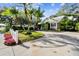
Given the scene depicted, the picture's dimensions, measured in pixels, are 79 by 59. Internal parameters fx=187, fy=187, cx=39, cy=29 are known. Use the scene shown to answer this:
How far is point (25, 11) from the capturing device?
6.61ft

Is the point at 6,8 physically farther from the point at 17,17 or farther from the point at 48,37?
the point at 48,37

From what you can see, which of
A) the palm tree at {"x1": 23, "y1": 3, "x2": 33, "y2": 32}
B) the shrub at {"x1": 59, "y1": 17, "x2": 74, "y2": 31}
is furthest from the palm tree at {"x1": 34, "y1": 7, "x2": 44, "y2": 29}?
the shrub at {"x1": 59, "y1": 17, "x2": 74, "y2": 31}

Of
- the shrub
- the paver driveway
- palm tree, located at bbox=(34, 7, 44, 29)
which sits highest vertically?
palm tree, located at bbox=(34, 7, 44, 29)

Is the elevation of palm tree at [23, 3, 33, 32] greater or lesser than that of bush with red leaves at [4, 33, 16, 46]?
greater

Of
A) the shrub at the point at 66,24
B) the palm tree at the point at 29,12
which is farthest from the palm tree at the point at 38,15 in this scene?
the shrub at the point at 66,24

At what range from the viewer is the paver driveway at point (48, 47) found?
1971 millimetres

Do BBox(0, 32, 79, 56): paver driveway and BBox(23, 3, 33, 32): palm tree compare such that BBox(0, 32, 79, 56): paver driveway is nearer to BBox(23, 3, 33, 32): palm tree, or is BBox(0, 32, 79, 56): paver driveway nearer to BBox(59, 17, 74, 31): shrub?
BBox(59, 17, 74, 31): shrub

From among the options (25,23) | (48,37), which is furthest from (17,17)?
(48,37)

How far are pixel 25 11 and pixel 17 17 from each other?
0.11m

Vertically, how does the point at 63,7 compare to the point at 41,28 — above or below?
above

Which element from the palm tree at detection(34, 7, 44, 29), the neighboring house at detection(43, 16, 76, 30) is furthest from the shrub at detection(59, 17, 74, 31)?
the palm tree at detection(34, 7, 44, 29)

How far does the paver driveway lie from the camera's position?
6.47 ft

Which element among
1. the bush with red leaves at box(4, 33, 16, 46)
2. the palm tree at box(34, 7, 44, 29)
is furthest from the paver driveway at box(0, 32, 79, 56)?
the palm tree at box(34, 7, 44, 29)

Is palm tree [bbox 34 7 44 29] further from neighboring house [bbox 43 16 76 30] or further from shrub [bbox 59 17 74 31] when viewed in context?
shrub [bbox 59 17 74 31]
